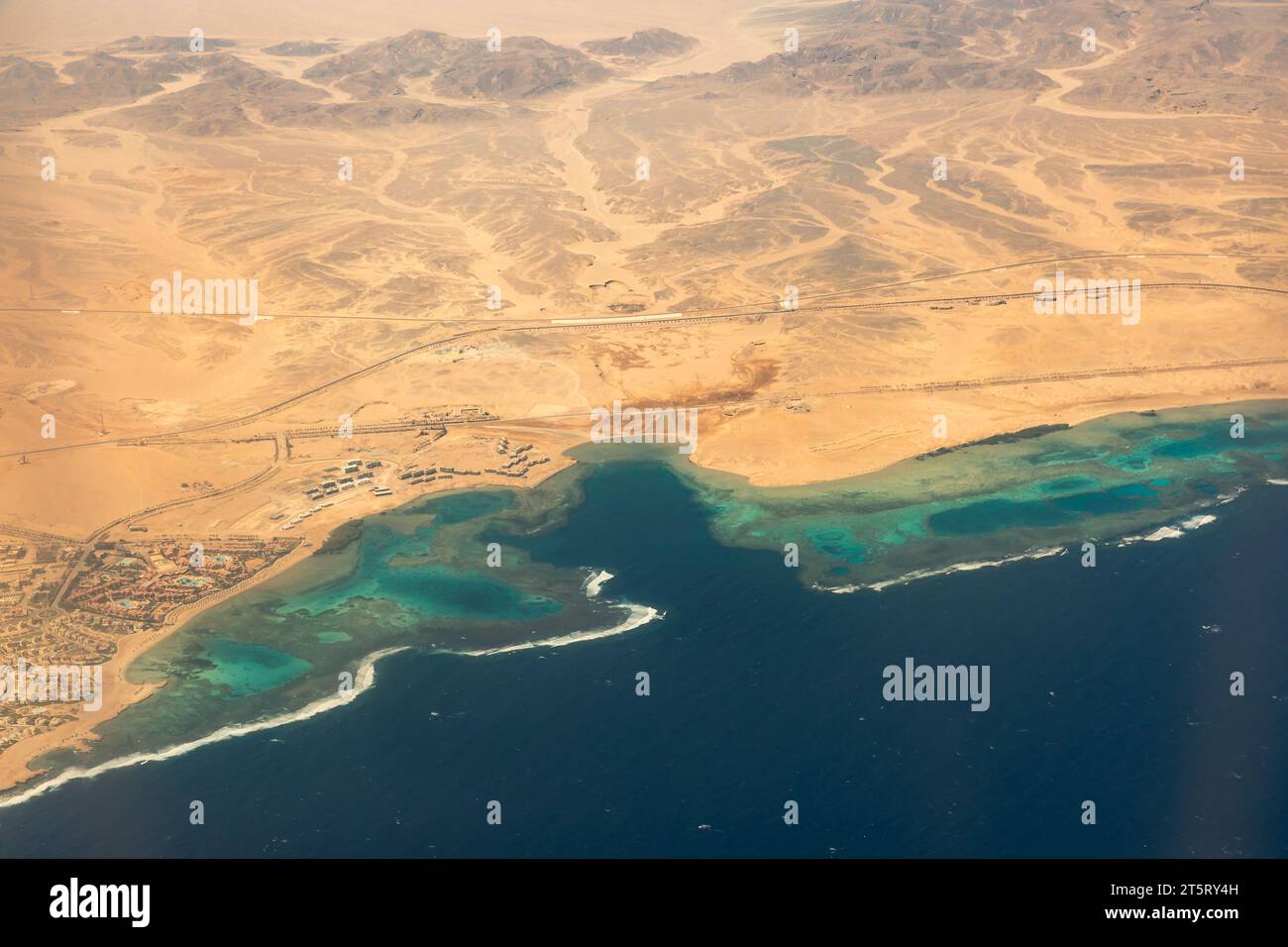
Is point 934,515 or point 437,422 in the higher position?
point 437,422

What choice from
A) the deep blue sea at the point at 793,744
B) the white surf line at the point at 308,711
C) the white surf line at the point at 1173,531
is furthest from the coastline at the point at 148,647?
the white surf line at the point at 1173,531

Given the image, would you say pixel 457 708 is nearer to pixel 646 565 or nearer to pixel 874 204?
pixel 646 565

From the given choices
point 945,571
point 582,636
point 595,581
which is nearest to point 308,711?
point 582,636

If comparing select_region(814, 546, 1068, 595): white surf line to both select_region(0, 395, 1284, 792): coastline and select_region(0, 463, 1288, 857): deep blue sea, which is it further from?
select_region(0, 463, 1288, 857): deep blue sea

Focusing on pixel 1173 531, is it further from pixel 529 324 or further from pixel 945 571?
pixel 529 324

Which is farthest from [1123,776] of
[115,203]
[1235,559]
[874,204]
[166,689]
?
[115,203]
